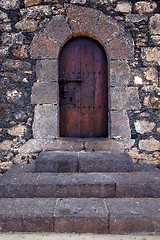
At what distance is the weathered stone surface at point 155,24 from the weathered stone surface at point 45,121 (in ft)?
6.56

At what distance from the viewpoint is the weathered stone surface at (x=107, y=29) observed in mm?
2672

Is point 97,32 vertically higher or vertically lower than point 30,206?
higher

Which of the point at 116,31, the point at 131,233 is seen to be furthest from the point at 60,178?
the point at 116,31

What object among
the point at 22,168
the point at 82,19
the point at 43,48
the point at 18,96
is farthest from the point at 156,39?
the point at 22,168

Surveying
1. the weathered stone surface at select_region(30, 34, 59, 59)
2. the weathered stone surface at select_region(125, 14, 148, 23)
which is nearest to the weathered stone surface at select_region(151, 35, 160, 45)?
the weathered stone surface at select_region(125, 14, 148, 23)

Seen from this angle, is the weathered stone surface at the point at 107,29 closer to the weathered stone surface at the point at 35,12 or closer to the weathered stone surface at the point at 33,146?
the weathered stone surface at the point at 35,12

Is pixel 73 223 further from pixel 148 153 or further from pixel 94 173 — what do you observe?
pixel 148 153

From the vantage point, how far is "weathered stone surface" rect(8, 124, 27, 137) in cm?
267

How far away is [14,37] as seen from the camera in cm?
269

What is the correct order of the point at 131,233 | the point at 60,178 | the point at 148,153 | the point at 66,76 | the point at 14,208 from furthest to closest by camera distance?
the point at 66,76 → the point at 148,153 → the point at 60,178 → the point at 14,208 → the point at 131,233

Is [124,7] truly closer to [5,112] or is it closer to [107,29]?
[107,29]

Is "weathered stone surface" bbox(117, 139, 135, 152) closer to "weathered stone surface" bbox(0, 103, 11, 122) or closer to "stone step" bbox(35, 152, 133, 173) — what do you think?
"stone step" bbox(35, 152, 133, 173)

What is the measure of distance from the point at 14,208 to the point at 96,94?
2.03m

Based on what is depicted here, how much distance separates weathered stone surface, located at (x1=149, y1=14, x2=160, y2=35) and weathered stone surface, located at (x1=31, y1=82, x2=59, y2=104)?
5.92 feet
